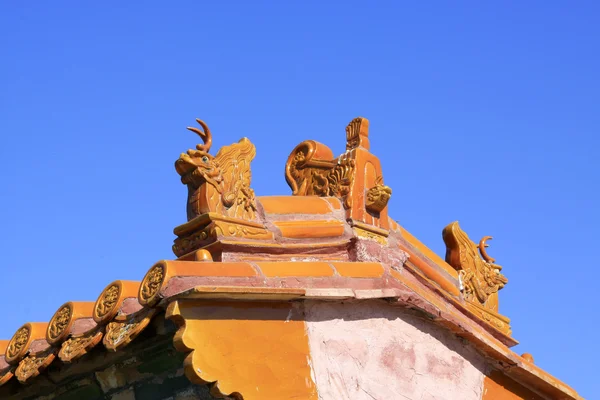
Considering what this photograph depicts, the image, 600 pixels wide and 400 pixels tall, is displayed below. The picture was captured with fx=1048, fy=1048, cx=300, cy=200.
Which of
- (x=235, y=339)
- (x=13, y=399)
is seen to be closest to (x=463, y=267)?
(x=235, y=339)

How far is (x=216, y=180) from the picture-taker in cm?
660

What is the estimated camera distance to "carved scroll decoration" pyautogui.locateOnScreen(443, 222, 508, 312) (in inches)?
308

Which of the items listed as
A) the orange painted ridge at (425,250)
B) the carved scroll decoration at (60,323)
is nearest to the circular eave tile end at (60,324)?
the carved scroll decoration at (60,323)

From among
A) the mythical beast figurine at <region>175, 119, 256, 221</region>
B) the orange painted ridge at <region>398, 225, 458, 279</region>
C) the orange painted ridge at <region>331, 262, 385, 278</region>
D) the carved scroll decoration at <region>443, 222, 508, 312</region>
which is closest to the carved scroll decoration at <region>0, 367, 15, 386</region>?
the mythical beast figurine at <region>175, 119, 256, 221</region>

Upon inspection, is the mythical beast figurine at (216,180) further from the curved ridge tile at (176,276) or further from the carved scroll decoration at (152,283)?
the carved scroll decoration at (152,283)

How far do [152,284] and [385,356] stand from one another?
1.60 m

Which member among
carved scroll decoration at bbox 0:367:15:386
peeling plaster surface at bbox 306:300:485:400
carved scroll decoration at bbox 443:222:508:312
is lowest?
carved scroll decoration at bbox 0:367:15:386

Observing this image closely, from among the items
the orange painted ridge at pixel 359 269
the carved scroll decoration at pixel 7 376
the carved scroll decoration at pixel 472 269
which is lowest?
the carved scroll decoration at pixel 7 376

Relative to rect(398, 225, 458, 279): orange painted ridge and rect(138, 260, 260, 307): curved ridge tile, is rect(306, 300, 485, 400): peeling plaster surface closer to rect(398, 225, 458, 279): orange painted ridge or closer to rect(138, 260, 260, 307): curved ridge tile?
rect(138, 260, 260, 307): curved ridge tile

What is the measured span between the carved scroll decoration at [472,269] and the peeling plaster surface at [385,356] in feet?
3.13

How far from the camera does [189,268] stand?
5609 millimetres

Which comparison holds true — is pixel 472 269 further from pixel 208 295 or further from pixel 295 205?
pixel 208 295

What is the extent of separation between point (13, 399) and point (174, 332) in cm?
185

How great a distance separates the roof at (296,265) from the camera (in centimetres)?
573
